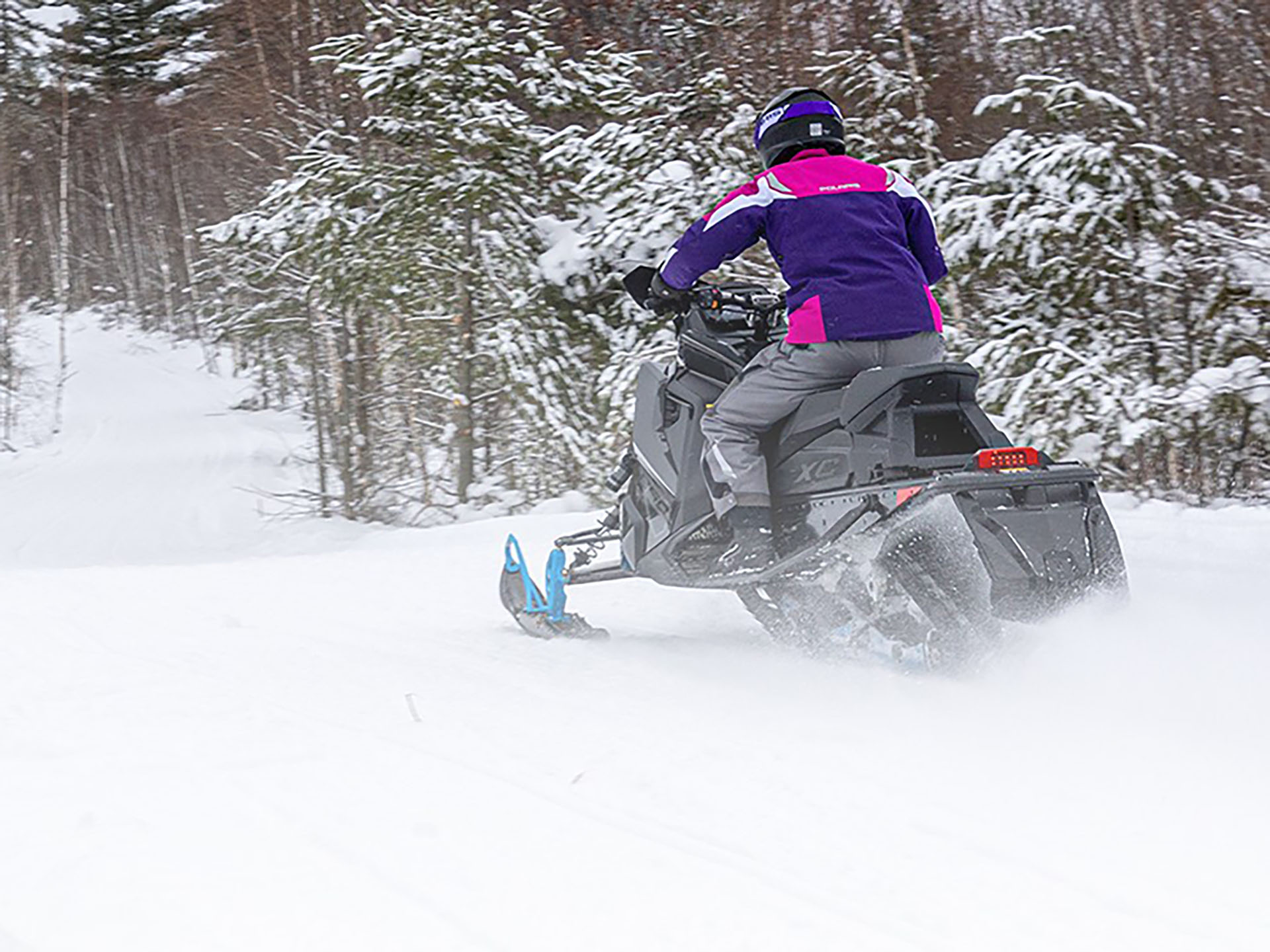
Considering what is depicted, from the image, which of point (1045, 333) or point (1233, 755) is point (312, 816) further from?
point (1045, 333)

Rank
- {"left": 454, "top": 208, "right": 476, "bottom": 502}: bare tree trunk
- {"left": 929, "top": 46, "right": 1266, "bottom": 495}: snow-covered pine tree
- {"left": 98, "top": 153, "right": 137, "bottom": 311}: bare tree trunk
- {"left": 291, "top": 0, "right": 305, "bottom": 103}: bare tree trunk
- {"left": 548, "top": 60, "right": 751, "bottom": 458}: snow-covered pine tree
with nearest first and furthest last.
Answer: {"left": 929, "top": 46, "right": 1266, "bottom": 495}: snow-covered pine tree
{"left": 548, "top": 60, "right": 751, "bottom": 458}: snow-covered pine tree
{"left": 454, "top": 208, "right": 476, "bottom": 502}: bare tree trunk
{"left": 291, "top": 0, "right": 305, "bottom": 103}: bare tree trunk
{"left": 98, "top": 153, "right": 137, "bottom": 311}: bare tree trunk

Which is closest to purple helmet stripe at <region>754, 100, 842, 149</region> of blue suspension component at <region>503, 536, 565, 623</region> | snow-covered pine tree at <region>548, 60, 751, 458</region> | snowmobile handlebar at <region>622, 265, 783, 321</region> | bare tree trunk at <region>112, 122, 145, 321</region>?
snowmobile handlebar at <region>622, 265, 783, 321</region>

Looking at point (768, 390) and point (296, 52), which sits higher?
point (296, 52)

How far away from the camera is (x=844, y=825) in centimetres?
233

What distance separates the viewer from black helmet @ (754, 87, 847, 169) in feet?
12.5

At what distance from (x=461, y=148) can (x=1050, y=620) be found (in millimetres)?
8614

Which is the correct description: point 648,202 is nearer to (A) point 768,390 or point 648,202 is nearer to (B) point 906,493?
(A) point 768,390

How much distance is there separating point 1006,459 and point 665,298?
4.91ft

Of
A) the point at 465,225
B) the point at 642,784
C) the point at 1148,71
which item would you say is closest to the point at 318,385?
the point at 465,225

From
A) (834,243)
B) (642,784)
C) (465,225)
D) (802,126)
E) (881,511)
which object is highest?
(802,126)

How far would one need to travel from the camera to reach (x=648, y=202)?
952 cm

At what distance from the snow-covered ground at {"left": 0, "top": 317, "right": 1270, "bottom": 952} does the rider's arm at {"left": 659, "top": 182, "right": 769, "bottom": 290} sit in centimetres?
136

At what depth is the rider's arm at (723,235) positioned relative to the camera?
384 cm

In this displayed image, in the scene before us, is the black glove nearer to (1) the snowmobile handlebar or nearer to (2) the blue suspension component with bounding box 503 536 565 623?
(1) the snowmobile handlebar
